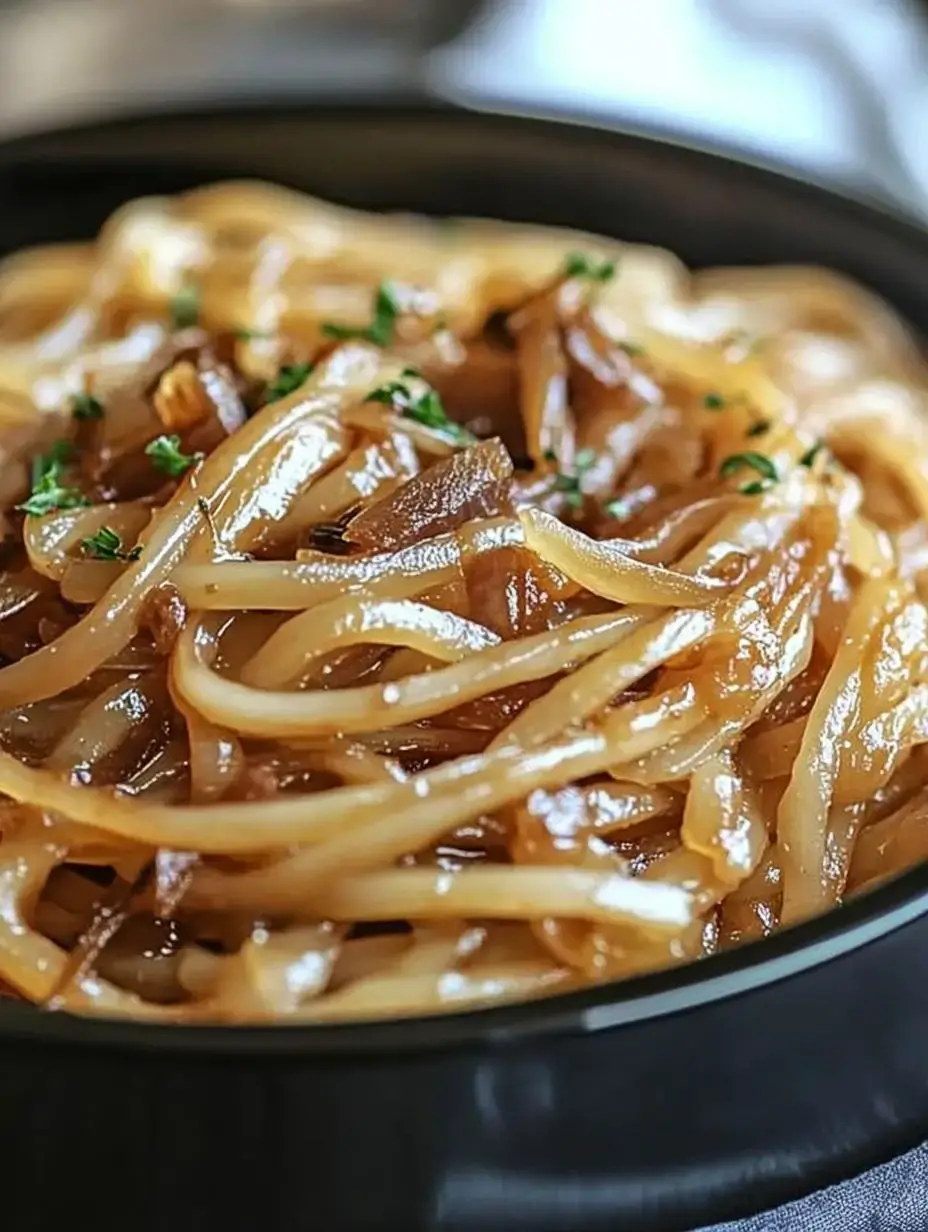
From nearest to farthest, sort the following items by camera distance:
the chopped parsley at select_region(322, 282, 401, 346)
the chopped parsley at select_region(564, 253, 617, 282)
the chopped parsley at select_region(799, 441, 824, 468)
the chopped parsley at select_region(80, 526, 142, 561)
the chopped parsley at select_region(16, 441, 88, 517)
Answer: the chopped parsley at select_region(80, 526, 142, 561)
the chopped parsley at select_region(16, 441, 88, 517)
the chopped parsley at select_region(799, 441, 824, 468)
the chopped parsley at select_region(322, 282, 401, 346)
the chopped parsley at select_region(564, 253, 617, 282)

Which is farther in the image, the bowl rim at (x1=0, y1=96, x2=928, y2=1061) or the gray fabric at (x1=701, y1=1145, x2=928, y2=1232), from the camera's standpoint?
the gray fabric at (x1=701, y1=1145, x2=928, y2=1232)

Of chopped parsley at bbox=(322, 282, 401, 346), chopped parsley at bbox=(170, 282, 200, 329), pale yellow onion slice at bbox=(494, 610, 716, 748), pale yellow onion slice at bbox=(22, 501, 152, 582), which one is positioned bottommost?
chopped parsley at bbox=(170, 282, 200, 329)

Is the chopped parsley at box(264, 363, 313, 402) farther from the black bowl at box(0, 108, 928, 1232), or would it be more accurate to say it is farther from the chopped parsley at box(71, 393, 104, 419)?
the black bowl at box(0, 108, 928, 1232)

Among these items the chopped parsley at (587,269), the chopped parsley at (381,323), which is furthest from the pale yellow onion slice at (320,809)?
Answer: the chopped parsley at (587,269)

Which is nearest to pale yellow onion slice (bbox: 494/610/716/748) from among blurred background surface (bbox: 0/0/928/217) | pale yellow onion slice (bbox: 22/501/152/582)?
pale yellow onion slice (bbox: 22/501/152/582)

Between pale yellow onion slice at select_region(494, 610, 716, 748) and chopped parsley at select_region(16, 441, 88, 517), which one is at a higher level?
pale yellow onion slice at select_region(494, 610, 716, 748)

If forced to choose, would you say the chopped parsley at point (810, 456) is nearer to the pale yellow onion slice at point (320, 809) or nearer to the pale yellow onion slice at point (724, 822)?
the pale yellow onion slice at point (724, 822)

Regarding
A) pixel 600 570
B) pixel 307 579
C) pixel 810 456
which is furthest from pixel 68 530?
pixel 810 456

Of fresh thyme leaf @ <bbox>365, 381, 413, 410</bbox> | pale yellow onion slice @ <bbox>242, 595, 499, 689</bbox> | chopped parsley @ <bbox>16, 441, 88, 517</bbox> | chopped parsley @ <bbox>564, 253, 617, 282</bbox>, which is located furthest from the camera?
chopped parsley @ <bbox>564, 253, 617, 282</bbox>
